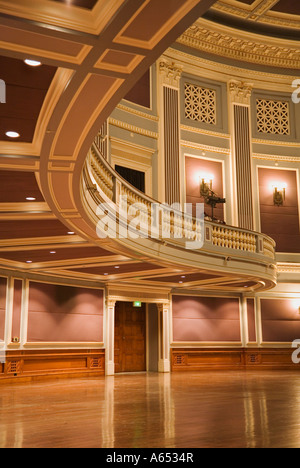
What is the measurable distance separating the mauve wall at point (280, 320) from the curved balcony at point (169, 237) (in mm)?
1142

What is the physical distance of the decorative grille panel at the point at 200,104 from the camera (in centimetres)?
1717

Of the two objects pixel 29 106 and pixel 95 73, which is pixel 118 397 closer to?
pixel 29 106

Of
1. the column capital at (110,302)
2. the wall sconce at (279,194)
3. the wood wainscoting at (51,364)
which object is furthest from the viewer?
the wall sconce at (279,194)

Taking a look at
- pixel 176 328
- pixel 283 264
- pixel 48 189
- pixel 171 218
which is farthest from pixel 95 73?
pixel 283 264

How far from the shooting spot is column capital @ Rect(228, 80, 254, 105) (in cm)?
1777

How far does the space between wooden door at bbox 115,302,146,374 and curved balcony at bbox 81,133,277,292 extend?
2.00 m

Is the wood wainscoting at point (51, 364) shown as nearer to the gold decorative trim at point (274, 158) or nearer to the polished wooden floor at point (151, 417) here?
the polished wooden floor at point (151, 417)

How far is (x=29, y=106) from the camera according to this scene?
475 cm

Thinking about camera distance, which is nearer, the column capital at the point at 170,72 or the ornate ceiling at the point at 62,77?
the ornate ceiling at the point at 62,77

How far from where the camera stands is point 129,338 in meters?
15.7

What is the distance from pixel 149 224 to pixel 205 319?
6845mm
